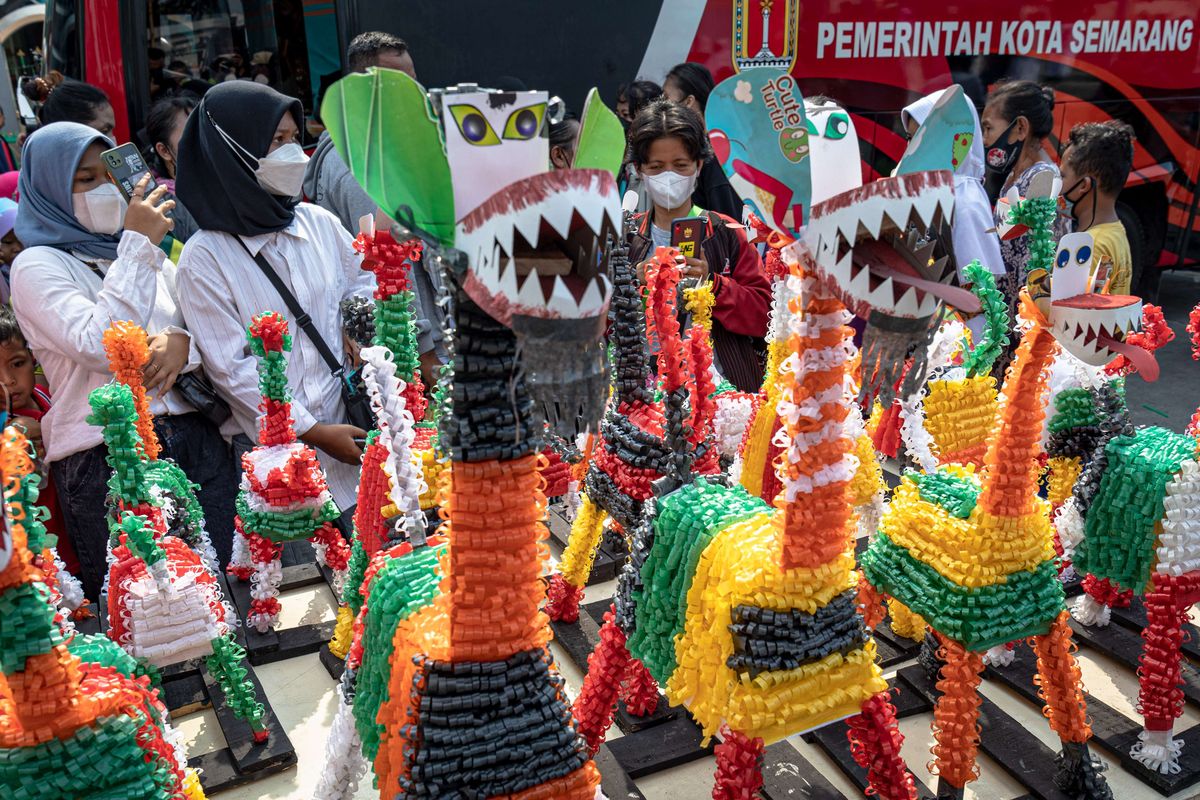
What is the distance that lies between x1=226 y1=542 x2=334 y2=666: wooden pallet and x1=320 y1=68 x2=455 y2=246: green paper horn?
1.73 metres

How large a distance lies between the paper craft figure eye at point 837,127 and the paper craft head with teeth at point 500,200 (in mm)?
457

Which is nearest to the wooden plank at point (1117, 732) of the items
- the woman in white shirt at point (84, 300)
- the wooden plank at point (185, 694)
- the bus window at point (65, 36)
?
the wooden plank at point (185, 694)

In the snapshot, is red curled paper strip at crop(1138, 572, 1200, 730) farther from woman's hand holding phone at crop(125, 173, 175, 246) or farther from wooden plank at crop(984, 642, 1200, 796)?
woman's hand holding phone at crop(125, 173, 175, 246)

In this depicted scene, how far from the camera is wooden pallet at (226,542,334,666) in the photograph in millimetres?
2439

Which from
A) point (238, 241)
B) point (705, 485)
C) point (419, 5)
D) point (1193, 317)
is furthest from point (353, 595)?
point (419, 5)

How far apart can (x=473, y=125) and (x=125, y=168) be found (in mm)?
1793

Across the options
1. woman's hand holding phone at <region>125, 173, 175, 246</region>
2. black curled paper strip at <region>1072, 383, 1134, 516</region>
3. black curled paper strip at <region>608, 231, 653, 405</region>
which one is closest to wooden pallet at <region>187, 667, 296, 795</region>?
black curled paper strip at <region>608, 231, 653, 405</region>

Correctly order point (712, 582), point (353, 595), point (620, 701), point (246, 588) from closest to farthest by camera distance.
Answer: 1. point (712, 582)
2. point (353, 595)
3. point (620, 701)
4. point (246, 588)

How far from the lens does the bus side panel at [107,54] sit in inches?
172

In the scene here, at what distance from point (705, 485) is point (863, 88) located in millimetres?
4125

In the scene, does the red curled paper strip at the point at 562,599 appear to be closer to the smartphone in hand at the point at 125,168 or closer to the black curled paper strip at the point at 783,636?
the black curled paper strip at the point at 783,636

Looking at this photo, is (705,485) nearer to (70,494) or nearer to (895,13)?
(70,494)

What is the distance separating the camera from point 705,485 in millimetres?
1812

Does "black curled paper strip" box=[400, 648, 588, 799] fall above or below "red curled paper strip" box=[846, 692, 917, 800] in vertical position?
above
